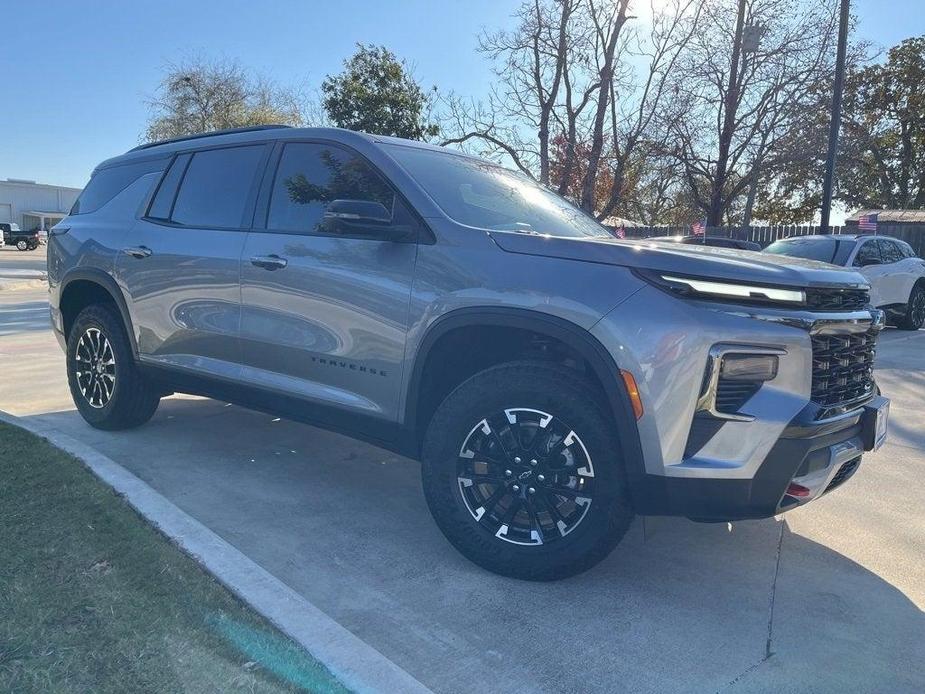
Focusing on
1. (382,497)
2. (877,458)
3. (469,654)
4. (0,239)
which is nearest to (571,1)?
(877,458)

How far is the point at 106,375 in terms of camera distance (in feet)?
17.1

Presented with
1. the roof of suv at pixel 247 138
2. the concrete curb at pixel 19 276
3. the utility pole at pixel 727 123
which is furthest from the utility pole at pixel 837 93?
the concrete curb at pixel 19 276

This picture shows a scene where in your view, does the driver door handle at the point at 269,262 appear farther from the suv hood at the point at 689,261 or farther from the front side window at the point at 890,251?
the front side window at the point at 890,251

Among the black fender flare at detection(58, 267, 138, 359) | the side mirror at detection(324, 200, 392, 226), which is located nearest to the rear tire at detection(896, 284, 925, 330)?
the side mirror at detection(324, 200, 392, 226)

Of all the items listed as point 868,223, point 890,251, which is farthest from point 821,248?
point 868,223

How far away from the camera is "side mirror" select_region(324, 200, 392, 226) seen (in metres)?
3.45

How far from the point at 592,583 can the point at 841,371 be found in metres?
1.37

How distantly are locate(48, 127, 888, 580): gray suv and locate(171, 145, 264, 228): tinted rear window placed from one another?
16 millimetres

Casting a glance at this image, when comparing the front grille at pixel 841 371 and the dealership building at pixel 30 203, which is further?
the dealership building at pixel 30 203

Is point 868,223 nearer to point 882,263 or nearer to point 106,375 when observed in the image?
point 882,263

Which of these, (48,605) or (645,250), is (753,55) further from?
(48,605)

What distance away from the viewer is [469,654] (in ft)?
8.89

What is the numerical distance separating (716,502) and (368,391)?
1.71 metres

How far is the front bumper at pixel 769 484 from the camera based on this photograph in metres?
2.75
